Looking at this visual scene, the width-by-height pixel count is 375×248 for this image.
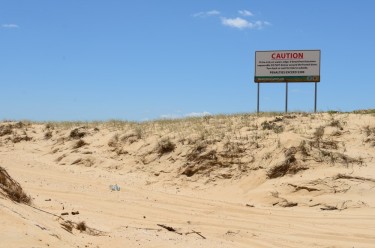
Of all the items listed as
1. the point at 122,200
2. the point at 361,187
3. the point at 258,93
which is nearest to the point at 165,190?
the point at 122,200

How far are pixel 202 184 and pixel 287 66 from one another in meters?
8.47

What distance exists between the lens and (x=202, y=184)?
40.3 feet

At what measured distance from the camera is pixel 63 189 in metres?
11.1

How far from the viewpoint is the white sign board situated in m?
18.6

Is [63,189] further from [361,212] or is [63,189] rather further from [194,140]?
[361,212]

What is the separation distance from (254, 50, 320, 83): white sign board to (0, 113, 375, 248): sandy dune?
3.65 metres

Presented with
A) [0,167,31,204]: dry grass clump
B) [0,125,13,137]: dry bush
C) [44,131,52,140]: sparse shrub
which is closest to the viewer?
[0,167,31,204]: dry grass clump

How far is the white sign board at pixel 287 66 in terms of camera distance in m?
18.6

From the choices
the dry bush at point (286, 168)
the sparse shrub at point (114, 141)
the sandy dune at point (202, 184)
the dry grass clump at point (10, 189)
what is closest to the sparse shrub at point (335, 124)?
the sandy dune at point (202, 184)

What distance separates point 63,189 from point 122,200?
1.68m

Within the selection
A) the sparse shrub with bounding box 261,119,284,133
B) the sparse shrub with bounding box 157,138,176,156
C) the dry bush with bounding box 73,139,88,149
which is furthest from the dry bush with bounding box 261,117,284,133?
the dry bush with bounding box 73,139,88,149

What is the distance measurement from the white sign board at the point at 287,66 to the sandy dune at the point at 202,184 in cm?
365

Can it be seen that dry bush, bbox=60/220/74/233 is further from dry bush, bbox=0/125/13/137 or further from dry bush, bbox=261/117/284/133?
dry bush, bbox=0/125/13/137

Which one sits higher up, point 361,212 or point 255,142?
point 255,142
